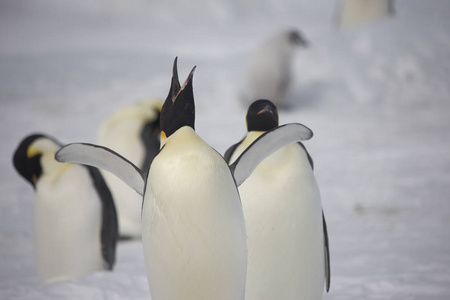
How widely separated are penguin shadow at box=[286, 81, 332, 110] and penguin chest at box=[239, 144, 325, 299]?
12.4ft

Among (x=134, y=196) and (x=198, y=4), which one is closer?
(x=134, y=196)

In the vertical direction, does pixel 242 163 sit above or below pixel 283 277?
above

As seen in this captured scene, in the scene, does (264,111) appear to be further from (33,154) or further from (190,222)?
(33,154)

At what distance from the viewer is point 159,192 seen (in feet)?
3.83

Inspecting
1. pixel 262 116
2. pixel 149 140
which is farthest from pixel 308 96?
pixel 262 116

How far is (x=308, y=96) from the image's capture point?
18.0ft

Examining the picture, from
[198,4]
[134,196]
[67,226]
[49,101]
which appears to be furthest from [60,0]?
[67,226]

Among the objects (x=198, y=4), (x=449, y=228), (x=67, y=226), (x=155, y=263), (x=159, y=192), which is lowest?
(x=449, y=228)

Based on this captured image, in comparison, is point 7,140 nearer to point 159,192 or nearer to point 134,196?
point 134,196

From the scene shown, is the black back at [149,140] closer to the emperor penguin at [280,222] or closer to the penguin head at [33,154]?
the penguin head at [33,154]

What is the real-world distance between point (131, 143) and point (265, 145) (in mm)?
1683

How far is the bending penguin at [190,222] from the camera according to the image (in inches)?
45.2

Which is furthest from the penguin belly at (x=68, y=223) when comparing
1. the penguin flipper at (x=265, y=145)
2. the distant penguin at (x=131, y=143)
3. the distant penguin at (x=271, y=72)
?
the distant penguin at (x=271, y=72)

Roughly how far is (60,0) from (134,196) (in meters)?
7.51
